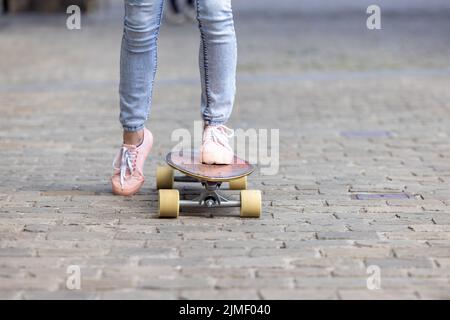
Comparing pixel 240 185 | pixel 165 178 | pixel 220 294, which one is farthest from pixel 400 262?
pixel 165 178

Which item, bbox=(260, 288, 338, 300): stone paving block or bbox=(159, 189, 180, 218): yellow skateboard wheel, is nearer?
bbox=(260, 288, 338, 300): stone paving block

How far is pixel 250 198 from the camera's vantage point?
4.56m

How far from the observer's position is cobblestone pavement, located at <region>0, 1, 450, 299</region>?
372 cm

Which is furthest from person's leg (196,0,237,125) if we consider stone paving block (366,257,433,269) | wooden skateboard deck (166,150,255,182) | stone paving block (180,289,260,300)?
stone paving block (180,289,260,300)

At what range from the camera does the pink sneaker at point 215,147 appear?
4.71m

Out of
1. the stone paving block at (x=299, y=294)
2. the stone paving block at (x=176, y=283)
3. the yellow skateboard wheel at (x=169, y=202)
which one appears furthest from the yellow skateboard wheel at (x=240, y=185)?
the stone paving block at (x=299, y=294)

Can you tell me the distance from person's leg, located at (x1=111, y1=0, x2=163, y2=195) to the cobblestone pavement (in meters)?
0.12

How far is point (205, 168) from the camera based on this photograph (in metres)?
4.67

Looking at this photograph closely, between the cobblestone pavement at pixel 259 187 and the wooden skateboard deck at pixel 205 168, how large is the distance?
0.20 m

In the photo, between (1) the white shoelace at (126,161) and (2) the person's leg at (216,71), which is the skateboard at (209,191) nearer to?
(2) the person's leg at (216,71)

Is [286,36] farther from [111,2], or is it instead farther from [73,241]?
[73,241]

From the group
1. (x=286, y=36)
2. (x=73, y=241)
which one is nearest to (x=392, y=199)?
(x=73, y=241)

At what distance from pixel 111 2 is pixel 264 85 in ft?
38.9

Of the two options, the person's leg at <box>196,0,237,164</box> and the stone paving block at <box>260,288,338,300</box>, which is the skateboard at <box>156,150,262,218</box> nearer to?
the person's leg at <box>196,0,237,164</box>
